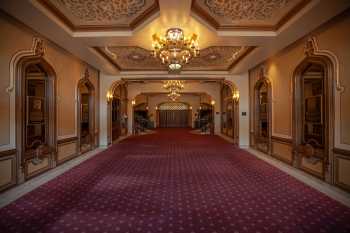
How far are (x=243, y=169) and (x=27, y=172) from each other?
4941 mm

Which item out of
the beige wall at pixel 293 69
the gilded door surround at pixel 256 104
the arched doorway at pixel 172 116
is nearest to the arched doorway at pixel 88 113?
the gilded door surround at pixel 256 104

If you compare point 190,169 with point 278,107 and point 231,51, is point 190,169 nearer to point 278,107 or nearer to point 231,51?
point 278,107

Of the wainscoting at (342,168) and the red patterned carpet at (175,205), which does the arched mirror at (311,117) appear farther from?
the red patterned carpet at (175,205)

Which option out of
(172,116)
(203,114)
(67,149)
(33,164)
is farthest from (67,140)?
(172,116)

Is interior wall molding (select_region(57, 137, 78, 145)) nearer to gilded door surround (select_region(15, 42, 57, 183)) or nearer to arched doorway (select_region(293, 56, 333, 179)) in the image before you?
gilded door surround (select_region(15, 42, 57, 183))

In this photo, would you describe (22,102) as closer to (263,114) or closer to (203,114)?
(263,114)

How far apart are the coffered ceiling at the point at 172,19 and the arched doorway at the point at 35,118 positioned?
0.91 meters

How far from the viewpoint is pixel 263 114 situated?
26.2 ft

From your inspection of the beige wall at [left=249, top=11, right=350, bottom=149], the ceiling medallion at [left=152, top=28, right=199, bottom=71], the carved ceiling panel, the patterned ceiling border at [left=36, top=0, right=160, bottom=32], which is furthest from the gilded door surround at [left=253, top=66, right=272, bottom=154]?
the patterned ceiling border at [left=36, top=0, right=160, bottom=32]

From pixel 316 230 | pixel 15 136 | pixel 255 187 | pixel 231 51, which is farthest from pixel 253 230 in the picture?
pixel 231 51

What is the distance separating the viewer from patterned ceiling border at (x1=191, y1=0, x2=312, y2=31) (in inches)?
153

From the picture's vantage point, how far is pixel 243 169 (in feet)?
17.5

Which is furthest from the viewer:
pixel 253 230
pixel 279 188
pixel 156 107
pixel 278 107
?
pixel 156 107

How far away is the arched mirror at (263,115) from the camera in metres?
7.19
